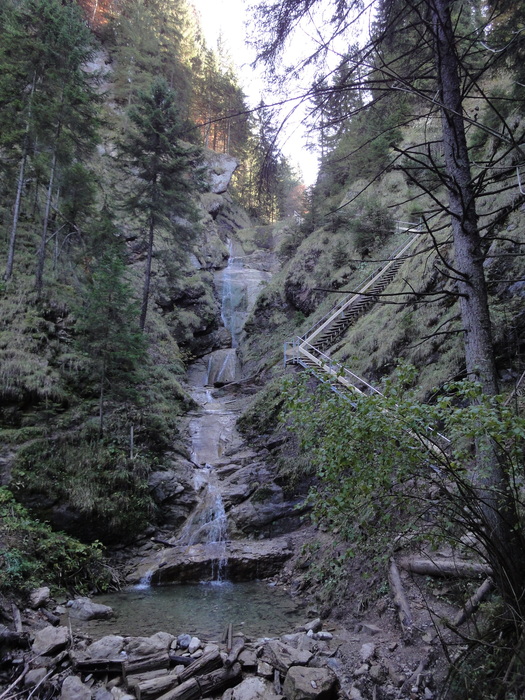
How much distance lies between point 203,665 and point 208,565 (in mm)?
4681

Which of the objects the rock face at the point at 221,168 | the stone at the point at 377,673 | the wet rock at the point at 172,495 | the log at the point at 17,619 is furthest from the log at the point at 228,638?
the rock face at the point at 221,168

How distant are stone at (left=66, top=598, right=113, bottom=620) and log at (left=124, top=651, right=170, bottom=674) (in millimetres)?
2318

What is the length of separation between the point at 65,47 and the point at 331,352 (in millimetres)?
15423

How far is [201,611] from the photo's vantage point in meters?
6.92

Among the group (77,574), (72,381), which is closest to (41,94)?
(72,381)

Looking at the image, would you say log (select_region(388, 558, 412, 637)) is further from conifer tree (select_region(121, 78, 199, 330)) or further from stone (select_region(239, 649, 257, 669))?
conifer tree (select_region(121, 78, 199, 330))

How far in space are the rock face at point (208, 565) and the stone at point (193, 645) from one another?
373 cm

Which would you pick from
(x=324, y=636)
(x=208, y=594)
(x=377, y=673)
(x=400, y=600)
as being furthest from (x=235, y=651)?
(x=208, y=594)

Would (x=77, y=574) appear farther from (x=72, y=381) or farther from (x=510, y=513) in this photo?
(x=510, y=513)

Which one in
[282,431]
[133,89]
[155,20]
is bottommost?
[282,431]

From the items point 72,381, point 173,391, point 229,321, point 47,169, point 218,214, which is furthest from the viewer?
point 218,214

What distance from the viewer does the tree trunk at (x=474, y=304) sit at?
296 cm

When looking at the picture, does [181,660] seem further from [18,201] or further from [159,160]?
[159,160]

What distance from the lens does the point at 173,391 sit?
16.0 metres
